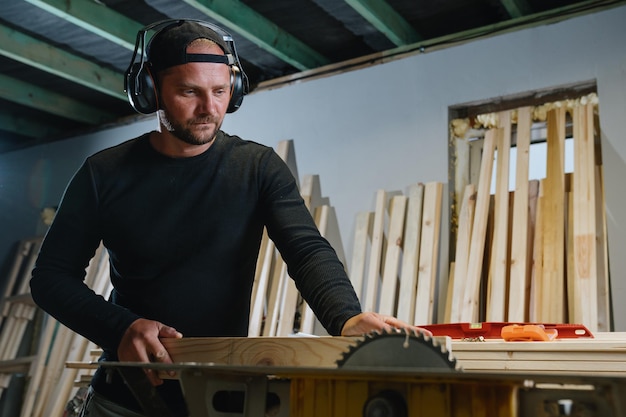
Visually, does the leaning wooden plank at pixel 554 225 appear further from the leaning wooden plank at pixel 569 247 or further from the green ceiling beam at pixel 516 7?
the green ceiling beam at pixel 516 7

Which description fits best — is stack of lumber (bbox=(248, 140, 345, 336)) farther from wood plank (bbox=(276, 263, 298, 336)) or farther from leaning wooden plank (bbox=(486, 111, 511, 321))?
leaning wooden plank (bbox=(486, 111, 511, 321))

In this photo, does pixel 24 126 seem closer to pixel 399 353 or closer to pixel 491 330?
pixel 491 330

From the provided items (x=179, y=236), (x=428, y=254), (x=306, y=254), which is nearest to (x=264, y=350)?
(x=306, y=254)

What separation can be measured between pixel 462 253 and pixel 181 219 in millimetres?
2116

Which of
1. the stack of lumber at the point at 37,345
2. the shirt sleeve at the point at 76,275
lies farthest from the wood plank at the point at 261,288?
the shirt sleeve at the point at 76,275

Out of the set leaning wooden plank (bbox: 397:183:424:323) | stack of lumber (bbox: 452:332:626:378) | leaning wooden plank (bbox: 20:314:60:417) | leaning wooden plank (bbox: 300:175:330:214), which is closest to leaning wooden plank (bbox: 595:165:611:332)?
leaning wooden plank (bbox: 397:183:424:323)

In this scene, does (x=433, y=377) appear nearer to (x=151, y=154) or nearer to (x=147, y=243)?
(x=147, y=243)

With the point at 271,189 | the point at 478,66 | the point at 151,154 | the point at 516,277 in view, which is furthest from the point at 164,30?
the point at 478,66

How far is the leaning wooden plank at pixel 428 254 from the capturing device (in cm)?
354

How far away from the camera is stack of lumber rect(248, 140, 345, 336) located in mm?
3928

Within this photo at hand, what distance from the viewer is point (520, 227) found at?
134 inches

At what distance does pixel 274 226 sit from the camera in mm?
1743

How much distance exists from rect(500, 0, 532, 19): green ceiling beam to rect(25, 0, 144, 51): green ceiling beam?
2.23m

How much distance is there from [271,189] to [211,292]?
0.98 ft
